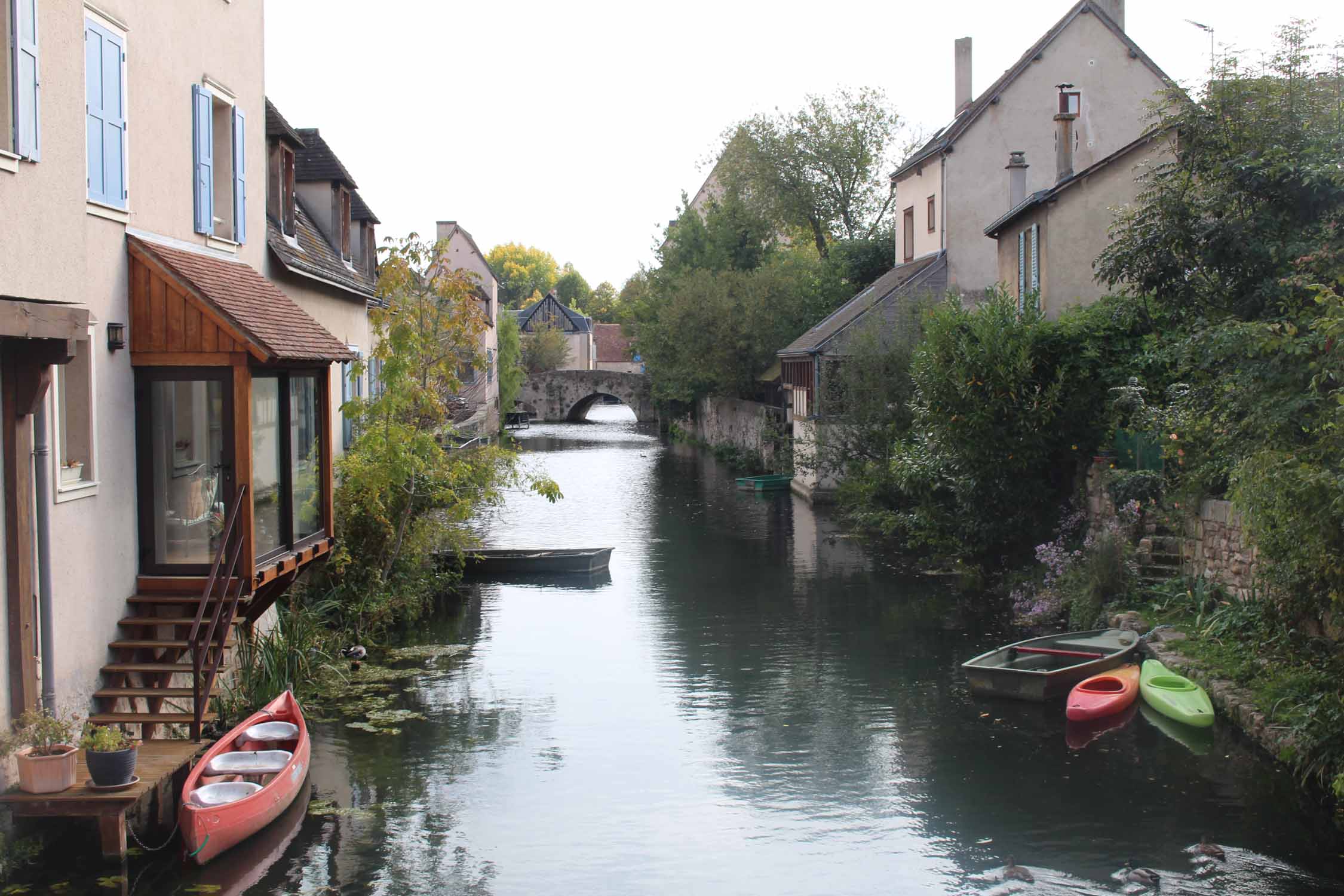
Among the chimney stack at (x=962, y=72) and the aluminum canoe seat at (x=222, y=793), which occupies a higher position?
the chimney stack at (x=962, y=72)

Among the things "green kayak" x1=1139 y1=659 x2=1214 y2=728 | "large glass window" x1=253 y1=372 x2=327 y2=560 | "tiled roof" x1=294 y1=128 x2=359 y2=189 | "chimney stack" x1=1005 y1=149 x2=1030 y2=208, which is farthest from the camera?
"chimney stack" x1=1005 y1=149 x2=1030 y2=208

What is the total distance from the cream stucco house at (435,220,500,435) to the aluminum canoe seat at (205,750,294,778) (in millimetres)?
34785

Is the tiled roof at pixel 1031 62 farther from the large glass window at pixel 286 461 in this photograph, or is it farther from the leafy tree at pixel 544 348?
the leafy tree at pixel 544 348

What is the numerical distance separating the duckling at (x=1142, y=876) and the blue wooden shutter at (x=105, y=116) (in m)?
9.19

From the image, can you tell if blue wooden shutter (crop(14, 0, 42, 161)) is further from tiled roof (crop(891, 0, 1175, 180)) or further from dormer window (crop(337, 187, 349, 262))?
tiled roof (crop(891, 0, 1175, 180))

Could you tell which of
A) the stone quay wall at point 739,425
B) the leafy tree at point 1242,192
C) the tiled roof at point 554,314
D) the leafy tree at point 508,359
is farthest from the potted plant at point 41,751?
the tiled roof at point 554,314

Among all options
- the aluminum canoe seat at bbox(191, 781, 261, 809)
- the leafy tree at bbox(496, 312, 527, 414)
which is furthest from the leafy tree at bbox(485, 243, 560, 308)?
the aluminum canoe seat at bbox(191, 781, 261, 809)

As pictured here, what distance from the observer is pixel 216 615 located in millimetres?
9648

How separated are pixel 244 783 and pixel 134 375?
3.54 m

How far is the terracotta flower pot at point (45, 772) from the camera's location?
26.4ft

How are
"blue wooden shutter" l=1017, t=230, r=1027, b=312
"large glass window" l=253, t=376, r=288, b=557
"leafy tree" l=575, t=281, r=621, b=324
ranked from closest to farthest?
"large glass window" l=253, t=376, r=288, b=557
"blue wooden shutter" l=1017, t=230, r=1027, b=312
"leafy tree" l=575, t=281, r=621, b=324

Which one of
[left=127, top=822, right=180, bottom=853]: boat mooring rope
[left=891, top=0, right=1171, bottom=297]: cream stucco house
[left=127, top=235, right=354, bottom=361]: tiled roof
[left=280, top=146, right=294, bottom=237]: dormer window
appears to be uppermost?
[left=891, top=0, right=1171, bottom=297]: cream stucco house

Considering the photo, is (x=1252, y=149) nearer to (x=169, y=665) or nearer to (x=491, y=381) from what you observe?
(x=169, y=665)

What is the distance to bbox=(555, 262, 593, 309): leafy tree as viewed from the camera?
127m
